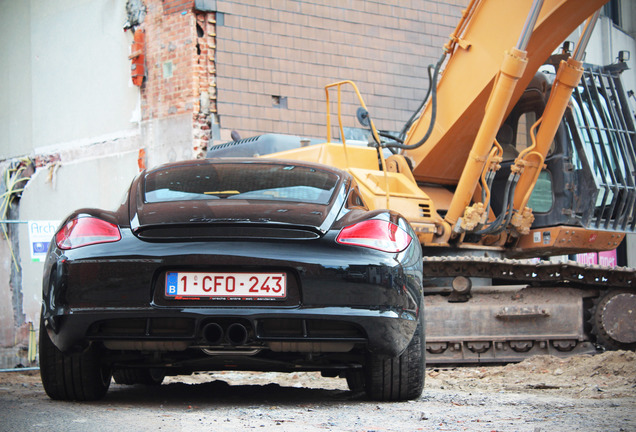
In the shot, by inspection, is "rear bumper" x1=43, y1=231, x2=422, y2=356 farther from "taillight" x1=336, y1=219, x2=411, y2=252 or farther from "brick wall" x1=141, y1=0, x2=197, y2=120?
"brick wall" x1=141, y1=0, x2=197, y2=120

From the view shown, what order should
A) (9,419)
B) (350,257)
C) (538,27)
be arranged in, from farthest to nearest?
(538,27), (350,257), (9,419)

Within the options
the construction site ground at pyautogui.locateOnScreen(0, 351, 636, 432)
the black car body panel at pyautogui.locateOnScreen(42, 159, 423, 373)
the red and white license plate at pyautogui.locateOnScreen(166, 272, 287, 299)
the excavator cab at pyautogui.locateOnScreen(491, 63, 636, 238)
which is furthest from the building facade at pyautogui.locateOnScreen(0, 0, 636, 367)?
the red and white license plate at pyautogui.locateOnScreen(166, 272, 287, 299)

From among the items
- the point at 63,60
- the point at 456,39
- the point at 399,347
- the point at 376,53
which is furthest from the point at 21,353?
the point at 399,347

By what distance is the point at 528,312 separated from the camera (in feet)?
26.4

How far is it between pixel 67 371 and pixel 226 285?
1.05 metres

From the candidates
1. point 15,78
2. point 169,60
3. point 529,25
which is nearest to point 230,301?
point 529,25

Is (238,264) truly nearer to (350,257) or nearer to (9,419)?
(350,257)

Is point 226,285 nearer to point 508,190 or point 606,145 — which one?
point 508,190

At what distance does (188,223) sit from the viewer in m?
4.12

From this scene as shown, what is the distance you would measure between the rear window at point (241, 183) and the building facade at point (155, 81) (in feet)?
29.3

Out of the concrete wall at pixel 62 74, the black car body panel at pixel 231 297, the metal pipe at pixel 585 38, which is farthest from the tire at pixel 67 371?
the concrete wall at pixel 62 74

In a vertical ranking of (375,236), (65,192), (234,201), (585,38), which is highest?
→ (585,38)

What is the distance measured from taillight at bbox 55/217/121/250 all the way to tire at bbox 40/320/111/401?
0.49 m

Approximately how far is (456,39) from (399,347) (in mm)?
4661
